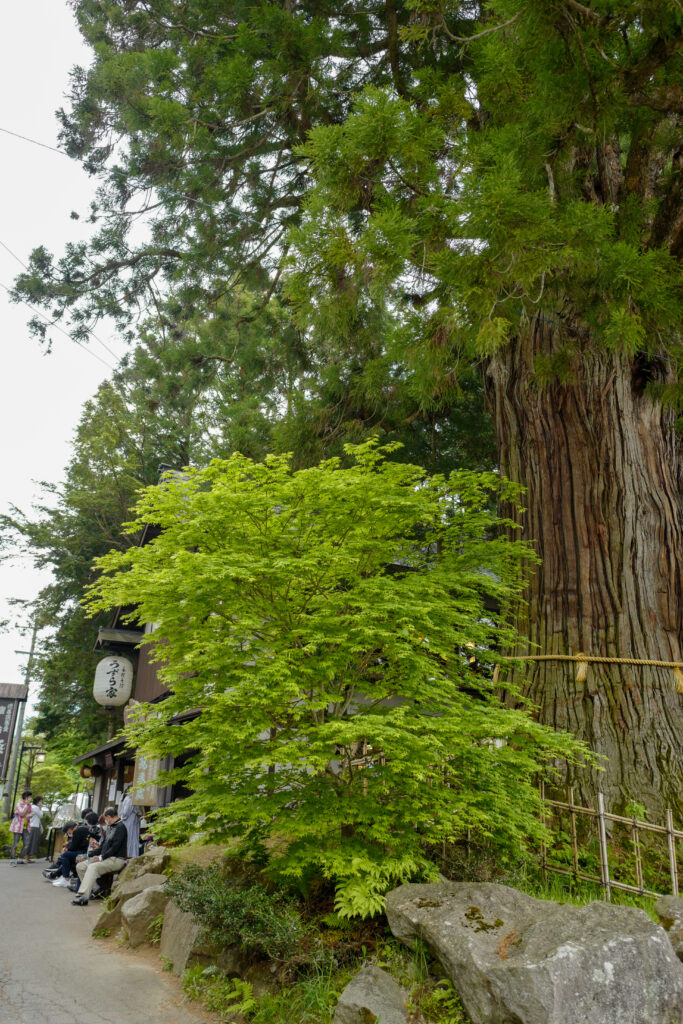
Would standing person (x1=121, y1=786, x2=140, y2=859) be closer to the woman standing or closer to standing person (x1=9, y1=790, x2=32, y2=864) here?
the woman standing

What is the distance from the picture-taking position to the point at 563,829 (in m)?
5.86

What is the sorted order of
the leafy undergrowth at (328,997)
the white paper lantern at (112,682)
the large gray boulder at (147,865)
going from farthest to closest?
the white paper lantern at (112,682)
the large gray boulder at (147,865)
the leafy undergrowth at (328,997)

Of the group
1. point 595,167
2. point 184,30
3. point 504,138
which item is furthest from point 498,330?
point 184,30

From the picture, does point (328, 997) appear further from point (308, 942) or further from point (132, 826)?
point (132, 826)

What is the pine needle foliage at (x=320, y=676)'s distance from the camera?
4.76m

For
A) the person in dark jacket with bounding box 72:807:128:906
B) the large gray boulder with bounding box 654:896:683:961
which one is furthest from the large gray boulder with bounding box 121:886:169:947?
the large gray boulder with bounding box 654:896:683:961

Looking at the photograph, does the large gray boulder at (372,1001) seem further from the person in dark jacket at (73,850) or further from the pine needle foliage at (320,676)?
the person in dark jacket at (73,850)

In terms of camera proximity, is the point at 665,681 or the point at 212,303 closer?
the point at 665,681

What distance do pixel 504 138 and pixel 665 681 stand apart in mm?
5016

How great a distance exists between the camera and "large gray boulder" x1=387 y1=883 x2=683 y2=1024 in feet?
10.8

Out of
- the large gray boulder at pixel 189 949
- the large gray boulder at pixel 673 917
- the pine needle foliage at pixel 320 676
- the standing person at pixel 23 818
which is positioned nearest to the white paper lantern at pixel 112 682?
the standing person at pixel 23 818

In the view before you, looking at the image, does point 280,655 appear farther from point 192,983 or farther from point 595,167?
point 595,167

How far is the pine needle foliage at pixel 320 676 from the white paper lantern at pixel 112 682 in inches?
494

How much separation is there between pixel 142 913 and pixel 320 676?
4183 millimetres
